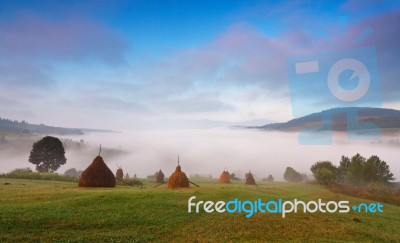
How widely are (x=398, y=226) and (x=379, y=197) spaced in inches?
988

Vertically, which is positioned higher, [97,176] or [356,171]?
[97,176]

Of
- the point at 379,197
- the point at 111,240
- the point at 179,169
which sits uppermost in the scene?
the point at 179,169

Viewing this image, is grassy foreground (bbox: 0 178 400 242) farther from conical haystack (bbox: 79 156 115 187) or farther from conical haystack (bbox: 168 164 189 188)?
conical haystack (bbox: 168 164 189 188)

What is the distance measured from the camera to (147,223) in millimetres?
19359

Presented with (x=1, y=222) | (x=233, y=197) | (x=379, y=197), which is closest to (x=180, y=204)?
(x=233, y=197)

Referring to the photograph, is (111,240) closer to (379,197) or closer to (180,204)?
(180,204)

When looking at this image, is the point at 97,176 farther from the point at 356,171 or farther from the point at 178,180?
the point at 356,171

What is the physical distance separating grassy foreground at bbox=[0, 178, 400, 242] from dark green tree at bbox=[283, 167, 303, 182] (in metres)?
88.0

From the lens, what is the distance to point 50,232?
1614cm

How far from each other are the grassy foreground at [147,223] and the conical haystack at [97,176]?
10.4 m

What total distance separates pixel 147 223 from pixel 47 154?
69.6 m

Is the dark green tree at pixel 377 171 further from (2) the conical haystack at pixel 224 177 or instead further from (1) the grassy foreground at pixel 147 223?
(1) the grassy foreground at pixel 147 223

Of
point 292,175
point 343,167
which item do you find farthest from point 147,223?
point 292,175

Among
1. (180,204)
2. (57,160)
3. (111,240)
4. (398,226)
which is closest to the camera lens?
(111,240)
